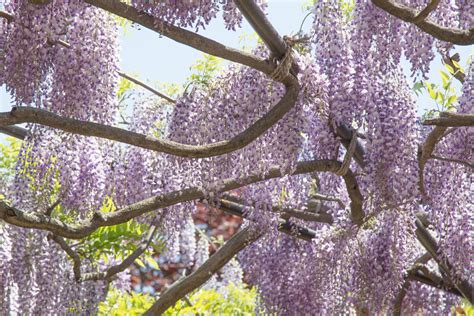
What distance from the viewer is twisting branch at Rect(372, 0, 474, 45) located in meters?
4.37

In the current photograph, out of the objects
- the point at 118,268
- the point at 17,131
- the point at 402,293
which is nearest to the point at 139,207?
the point at 118,268

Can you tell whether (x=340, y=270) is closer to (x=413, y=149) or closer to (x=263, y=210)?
(x=263, y=210)

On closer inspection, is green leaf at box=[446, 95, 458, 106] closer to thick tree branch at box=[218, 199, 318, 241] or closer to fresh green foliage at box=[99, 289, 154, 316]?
thick tree branch at box=[218, 199, 318, 241]

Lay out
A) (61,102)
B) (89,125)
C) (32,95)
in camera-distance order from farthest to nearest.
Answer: (61,102) < (32,95) < (89,125)

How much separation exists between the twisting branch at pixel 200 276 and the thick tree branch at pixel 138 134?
217 cm

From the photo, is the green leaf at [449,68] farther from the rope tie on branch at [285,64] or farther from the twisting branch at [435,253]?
the rope tie on branch at [285,64]

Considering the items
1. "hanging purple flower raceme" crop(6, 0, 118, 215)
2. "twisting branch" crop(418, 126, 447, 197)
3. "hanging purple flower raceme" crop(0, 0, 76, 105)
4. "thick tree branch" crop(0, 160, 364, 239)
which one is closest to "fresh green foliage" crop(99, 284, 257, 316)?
"hanging purple flower raceme" crop(6, 0, 118, 215)

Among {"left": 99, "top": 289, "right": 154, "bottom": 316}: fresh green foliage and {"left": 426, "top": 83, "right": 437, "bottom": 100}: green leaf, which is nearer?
{"left": 426, "top": 83, "right": 437, "bottom": 100}: green leaf

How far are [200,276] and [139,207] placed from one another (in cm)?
188

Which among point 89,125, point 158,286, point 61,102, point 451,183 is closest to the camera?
point 89,125

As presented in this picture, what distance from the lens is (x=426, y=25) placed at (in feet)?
14.5

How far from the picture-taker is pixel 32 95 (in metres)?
4.97

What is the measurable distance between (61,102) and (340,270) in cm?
236

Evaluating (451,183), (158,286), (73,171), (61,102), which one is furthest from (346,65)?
(158,286)
